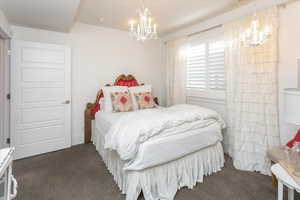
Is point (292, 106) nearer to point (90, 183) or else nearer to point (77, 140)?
point (90, 183)

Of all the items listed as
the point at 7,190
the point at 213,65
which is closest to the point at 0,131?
the point at 7,190

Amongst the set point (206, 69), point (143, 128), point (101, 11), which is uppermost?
point (101, 11)

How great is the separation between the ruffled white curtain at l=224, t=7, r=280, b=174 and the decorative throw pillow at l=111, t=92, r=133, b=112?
6.04 ft

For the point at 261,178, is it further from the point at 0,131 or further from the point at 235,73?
the point at 0,131

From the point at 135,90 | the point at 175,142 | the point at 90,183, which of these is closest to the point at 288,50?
the point at 175,142

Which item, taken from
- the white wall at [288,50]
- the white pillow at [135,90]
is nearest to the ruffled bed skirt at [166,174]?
the white wall at [288,50]

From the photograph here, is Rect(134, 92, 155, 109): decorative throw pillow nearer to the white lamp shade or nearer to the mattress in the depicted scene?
the mattress

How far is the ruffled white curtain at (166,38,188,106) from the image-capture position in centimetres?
362

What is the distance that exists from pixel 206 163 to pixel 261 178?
2.53 feet

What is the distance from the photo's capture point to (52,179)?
2143mm

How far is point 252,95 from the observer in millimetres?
2379

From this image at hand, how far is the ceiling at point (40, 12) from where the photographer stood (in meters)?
1.99

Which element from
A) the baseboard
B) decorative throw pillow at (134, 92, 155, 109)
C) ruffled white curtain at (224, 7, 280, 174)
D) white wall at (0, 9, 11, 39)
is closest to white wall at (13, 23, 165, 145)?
the baseboard

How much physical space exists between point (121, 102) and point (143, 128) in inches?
55.4
